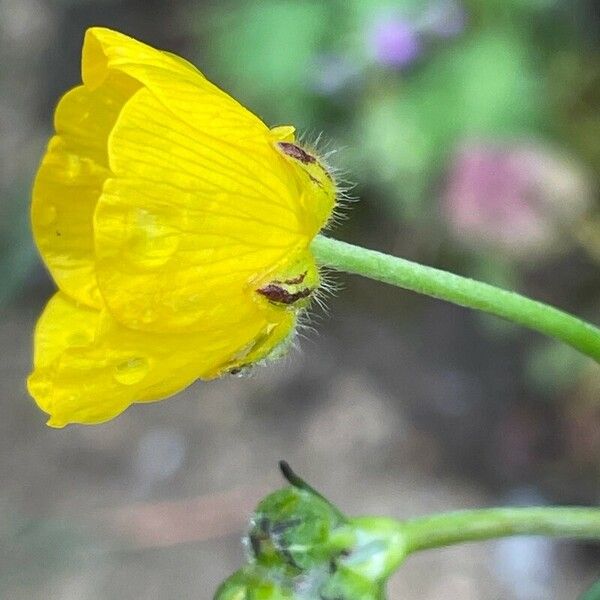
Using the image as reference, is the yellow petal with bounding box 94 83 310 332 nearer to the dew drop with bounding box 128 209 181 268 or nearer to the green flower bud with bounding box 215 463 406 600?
the dew drop with bounding box 128 209 181 268

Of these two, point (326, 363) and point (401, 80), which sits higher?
point (401, 80)

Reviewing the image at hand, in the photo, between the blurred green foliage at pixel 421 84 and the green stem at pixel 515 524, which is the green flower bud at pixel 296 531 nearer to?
the green stem at pixel 515 524

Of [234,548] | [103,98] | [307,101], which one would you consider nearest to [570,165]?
[307,101]

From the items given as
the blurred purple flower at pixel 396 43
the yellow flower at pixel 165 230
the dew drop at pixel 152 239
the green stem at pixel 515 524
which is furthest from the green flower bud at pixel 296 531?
the blurred purple flower at pixel 396 43

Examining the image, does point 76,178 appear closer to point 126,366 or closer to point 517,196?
point 126,366

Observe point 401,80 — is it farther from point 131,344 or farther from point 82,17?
point 131,344

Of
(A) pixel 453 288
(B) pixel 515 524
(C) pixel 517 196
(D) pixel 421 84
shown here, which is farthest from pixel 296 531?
(D) pixel 421 84

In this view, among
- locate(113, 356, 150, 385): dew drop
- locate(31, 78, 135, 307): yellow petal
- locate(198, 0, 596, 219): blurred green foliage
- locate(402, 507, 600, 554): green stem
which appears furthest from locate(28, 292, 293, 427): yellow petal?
locate(198, 0, 596, 219): blurred green foliage
